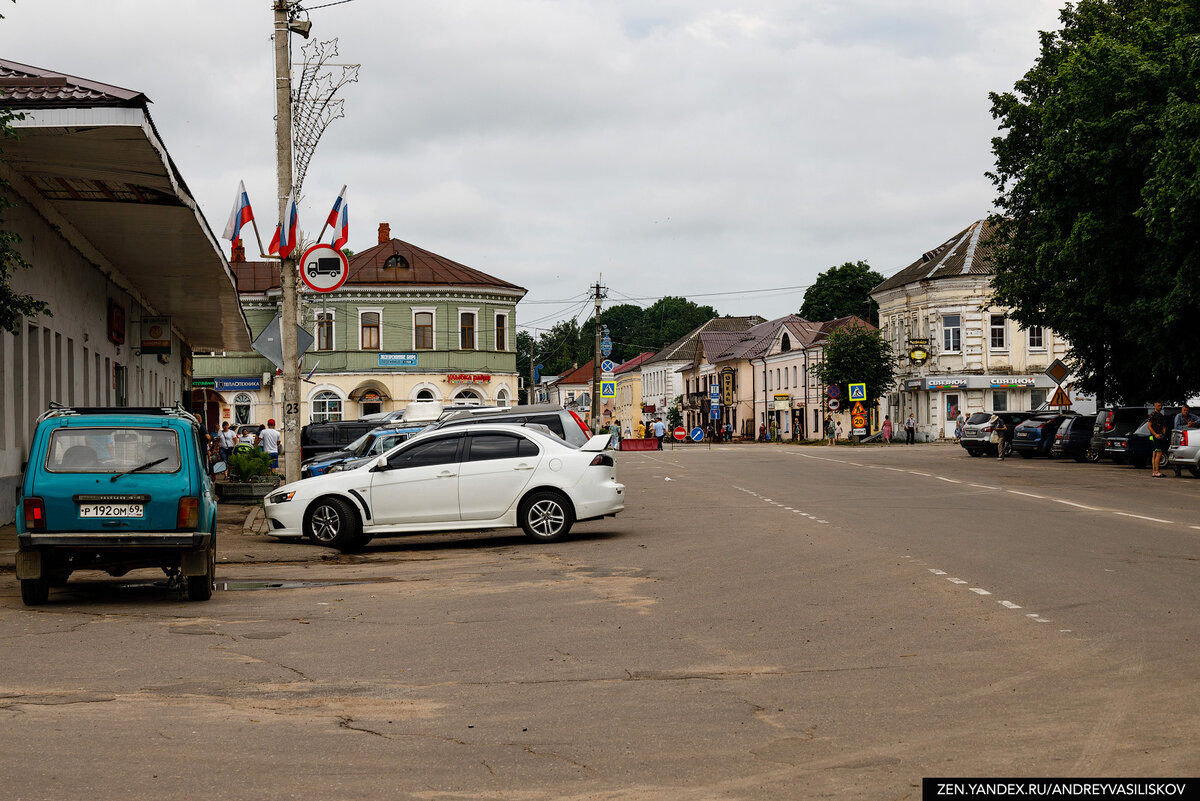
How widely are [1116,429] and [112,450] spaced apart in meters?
35.9

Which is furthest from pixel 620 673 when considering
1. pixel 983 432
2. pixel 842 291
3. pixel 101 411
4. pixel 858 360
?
pixel 842 291

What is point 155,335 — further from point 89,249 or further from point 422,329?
point 422,329

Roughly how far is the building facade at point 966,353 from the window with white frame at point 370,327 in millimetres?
31387

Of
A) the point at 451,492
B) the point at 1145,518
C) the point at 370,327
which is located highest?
the point at 370,327

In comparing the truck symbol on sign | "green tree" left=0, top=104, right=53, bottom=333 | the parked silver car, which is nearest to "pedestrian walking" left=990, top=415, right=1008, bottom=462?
the parked silver car

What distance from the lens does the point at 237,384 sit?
232ft

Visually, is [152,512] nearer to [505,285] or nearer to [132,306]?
[132,306]

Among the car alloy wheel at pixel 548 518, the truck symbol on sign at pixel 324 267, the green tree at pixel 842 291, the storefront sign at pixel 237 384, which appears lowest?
the car alloy wheel at pixel 548 518

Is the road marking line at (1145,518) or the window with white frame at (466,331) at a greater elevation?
the window with white frame at (466,331)

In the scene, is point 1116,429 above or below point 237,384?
below

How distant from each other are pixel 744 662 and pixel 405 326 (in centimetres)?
6571

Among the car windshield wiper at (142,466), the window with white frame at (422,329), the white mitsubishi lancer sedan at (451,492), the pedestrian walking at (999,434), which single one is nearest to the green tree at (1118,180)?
the pedestrian walking at (999,434)

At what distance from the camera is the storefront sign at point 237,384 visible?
7006 cm

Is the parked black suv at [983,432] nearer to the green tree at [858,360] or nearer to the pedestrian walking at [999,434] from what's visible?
the pedestrian walking at [999,434]
